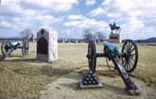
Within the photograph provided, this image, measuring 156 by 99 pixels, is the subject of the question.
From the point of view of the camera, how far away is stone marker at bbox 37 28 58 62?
613 inches

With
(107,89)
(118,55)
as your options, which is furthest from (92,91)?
(118,55)

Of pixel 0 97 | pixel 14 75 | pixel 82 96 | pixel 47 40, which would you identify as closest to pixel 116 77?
pixel 82 96

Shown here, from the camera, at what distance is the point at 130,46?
38.1ft

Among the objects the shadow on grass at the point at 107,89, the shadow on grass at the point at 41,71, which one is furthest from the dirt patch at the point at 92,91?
the shadow on grass at the point at 41,71

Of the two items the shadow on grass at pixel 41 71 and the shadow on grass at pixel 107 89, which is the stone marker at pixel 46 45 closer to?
the shadow on grass at pixel 41 71

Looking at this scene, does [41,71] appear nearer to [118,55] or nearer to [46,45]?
[118,55]

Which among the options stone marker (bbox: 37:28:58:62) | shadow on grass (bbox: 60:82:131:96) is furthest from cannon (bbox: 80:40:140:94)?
stone marker (bbox: 37:28:58:62)

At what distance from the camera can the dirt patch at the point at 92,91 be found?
27.6 ft

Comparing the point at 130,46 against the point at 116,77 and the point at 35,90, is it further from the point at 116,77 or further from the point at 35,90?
the point at 35,90

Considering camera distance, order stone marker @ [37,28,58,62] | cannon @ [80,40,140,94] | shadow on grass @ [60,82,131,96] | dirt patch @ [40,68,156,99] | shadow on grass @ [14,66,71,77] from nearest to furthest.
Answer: dirt patch @ [40,68,156,99], shadow on grass @ [60,82,131,96], cannon @ [80,40,140,94], shadow on grass @ [14,66,71,77], stone marker @ [37,28,58,62]

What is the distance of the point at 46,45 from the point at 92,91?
7.21m

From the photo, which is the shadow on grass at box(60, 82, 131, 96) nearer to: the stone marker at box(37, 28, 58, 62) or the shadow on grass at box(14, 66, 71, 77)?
the shadow on grass at box(14, 66, 71, 77)

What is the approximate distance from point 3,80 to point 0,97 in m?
2.17

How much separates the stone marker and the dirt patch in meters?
5.16
